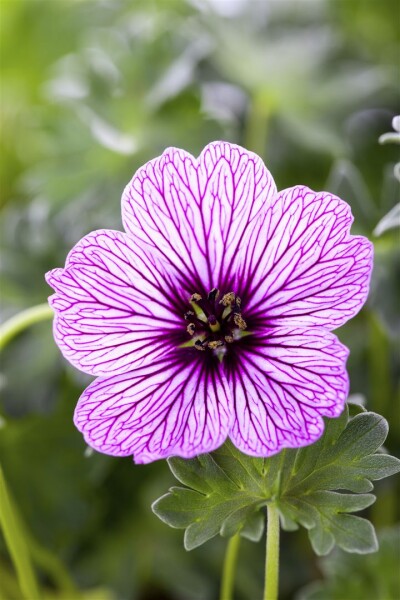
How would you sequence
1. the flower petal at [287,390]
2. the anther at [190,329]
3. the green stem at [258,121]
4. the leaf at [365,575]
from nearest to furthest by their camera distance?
the flower petal at [287,390] → the anther at [190,329] → the leaf at [365,575] → the green stem at [258,121]

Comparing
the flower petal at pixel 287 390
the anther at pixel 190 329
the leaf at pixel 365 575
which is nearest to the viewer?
the flower petal at pixel 287 390

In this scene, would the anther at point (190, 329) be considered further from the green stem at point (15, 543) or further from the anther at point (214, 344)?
the green stem at point (15, 543)

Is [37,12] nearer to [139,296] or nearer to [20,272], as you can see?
[20,272]

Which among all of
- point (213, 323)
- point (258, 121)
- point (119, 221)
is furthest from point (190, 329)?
point (258, 121)

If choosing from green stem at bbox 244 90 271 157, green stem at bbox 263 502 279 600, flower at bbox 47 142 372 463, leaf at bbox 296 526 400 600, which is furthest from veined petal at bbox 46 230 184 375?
green stem at bbox 244 90 271 157

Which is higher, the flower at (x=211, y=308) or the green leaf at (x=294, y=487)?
the flower at (x=211, y=308)

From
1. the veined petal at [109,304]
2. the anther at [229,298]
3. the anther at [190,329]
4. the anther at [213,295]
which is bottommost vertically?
the anther at [190,329]

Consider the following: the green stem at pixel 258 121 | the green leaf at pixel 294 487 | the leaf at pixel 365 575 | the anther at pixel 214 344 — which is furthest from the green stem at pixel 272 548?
the green stem at pixel 258 121
